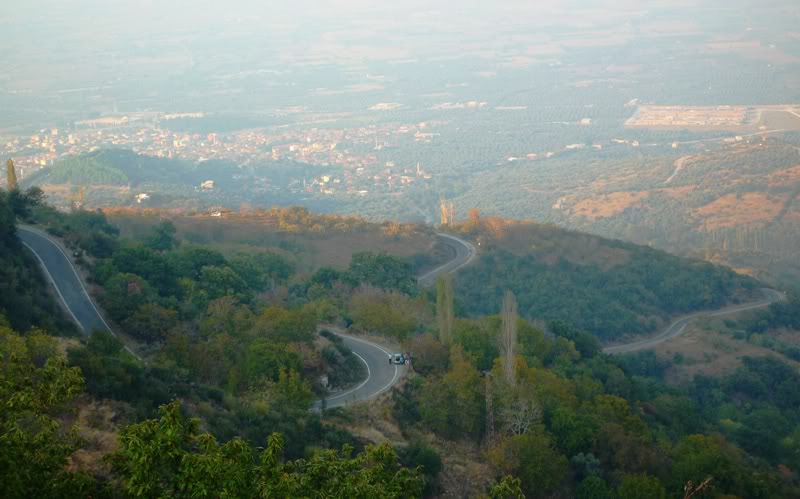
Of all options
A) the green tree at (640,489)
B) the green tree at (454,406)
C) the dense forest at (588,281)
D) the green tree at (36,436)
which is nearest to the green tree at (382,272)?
the dense forest at (588,281)

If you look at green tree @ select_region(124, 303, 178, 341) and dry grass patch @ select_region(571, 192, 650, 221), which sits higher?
green tree @ select_region(124, 303, 178, 341)

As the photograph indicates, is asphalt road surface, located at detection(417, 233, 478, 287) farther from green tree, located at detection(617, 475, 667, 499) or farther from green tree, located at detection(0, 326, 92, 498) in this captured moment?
green tree, located at detection(0, 326, 92, 498)

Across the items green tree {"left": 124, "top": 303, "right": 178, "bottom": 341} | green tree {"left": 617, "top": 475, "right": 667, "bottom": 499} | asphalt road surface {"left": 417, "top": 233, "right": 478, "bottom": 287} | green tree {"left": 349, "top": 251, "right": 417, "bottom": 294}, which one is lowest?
asphalt road surface {"left": 417, "top": 233, "right": 478, "bottom": 287}

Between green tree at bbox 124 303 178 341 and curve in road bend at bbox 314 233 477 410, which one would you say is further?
green tree at bbox 124 303 178 341

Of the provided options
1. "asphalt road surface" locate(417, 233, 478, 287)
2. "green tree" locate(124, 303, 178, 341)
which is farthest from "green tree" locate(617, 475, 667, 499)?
"asphalt road surface" locate(417, 233, 478, 287)

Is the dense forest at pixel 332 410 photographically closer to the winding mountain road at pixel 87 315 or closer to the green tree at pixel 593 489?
the green tree at pixel 593 489

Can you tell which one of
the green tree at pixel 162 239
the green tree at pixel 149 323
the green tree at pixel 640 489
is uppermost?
the green tree at pixel 149 323

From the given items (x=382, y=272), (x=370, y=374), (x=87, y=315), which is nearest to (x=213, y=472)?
(x=370, y=374)
